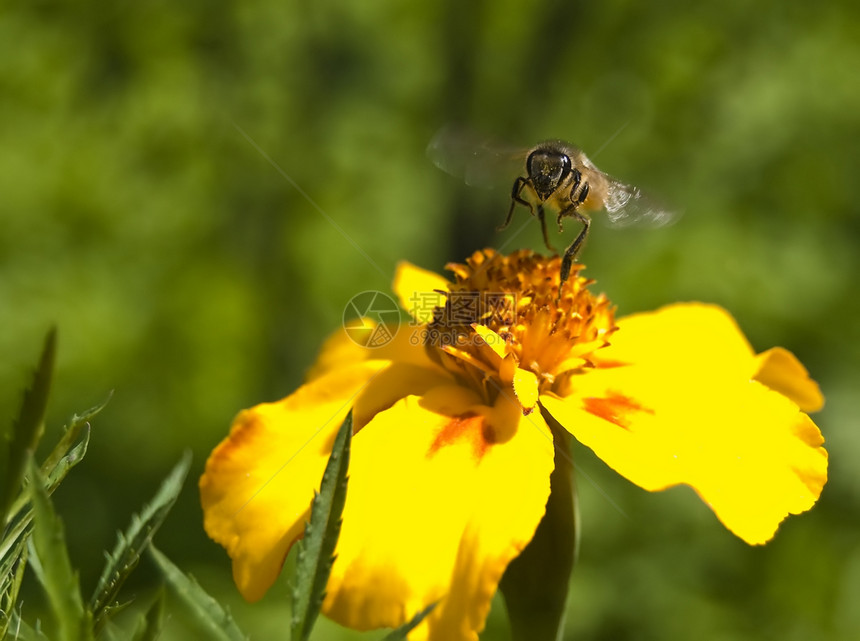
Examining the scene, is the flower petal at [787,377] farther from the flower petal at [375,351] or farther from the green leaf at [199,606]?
the green leaf at [199,606]

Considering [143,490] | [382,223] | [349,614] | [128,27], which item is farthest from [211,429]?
[349,614]

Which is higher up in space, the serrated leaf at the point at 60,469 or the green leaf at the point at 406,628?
the serrated leaf at the point at 60,469

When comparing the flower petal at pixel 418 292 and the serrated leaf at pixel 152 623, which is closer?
the serrated leaf at pixel 152 623

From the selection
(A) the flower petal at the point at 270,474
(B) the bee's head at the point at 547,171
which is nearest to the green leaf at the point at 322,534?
(A) the flower petal at the point at 270,474

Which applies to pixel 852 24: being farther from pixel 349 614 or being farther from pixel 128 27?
pixel 349 614

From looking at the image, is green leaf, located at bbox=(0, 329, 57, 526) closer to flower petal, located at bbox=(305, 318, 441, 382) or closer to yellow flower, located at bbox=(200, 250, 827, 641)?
yellow flower, located at bbox=(200, 250, 827, 641)

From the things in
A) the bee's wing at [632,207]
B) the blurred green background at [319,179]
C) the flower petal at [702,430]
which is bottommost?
the blurred green background at [319,179]
